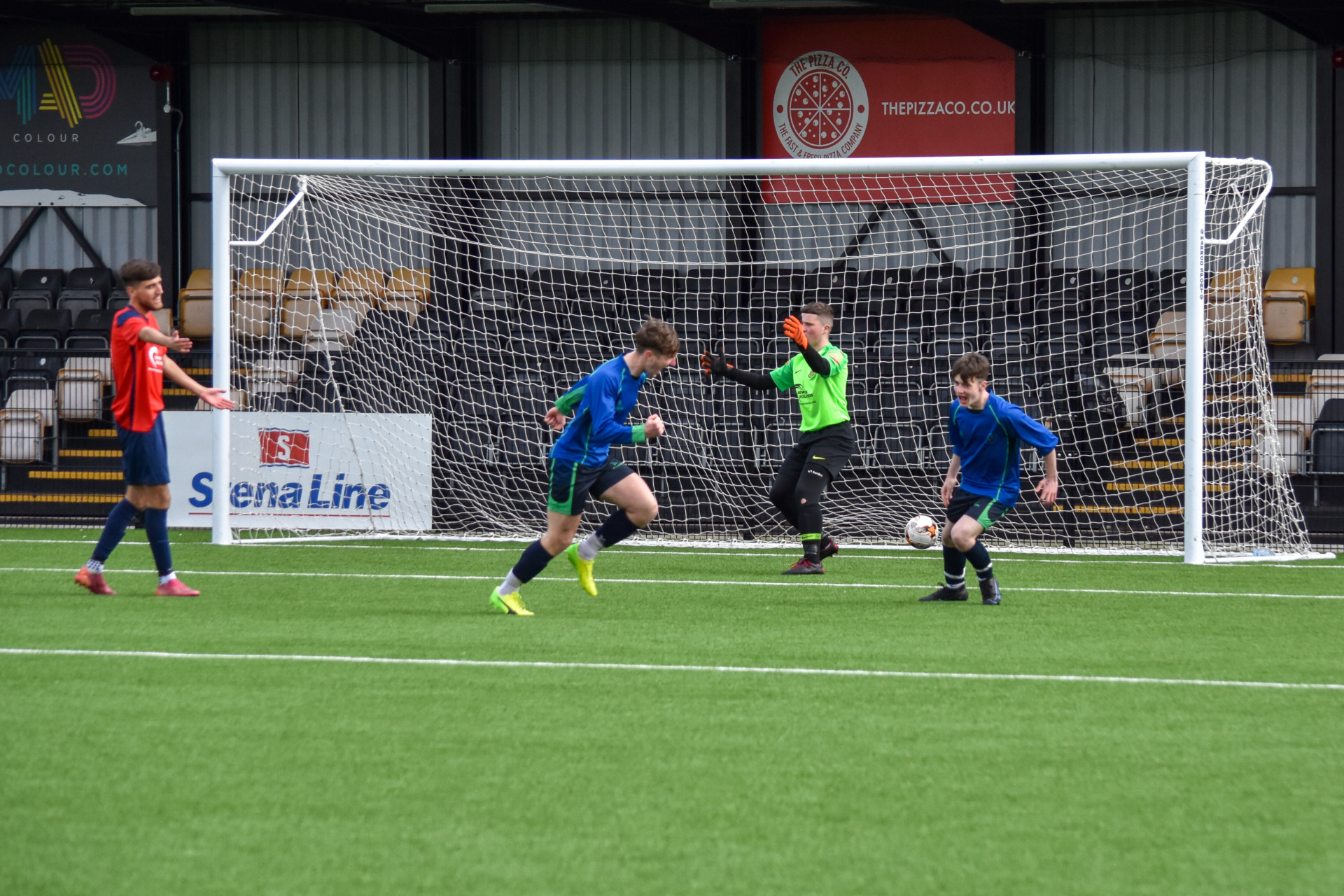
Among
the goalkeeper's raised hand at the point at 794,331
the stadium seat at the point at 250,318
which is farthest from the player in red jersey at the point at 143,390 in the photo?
the stadium seat at the point at 250,318

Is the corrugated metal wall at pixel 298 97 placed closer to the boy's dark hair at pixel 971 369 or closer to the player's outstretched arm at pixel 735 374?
the player's outstretched arm at pixel 735 374

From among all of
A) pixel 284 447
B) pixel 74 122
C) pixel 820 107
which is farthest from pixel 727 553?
pixel 74 122

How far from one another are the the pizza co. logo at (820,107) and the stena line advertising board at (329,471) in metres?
7.13

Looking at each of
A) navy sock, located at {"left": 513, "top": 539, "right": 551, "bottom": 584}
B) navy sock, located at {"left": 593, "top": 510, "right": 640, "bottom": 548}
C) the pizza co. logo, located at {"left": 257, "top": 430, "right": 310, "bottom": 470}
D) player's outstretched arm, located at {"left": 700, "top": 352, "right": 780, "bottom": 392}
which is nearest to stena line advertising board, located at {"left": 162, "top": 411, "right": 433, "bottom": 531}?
the pizza co. logo, located at {"left": 257, "top": 430, "right": 310, "bottom": 470}

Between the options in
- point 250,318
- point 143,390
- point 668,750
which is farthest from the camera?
point 250,318

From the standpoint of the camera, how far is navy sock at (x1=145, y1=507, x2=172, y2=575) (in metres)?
8.35

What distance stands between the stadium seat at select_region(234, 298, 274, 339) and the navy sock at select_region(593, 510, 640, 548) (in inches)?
237

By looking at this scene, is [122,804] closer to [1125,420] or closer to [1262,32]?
[1125,420]

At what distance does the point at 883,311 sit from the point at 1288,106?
5.91 m

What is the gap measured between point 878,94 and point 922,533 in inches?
335

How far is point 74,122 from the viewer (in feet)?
63.6

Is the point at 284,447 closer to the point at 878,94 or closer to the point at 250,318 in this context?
the point at 250,318

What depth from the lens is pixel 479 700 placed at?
5.64m

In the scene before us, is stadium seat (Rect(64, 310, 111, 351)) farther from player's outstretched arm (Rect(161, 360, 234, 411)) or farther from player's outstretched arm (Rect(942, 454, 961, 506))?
player's outstretched arm (Rect(942, 454, 961, 506))
